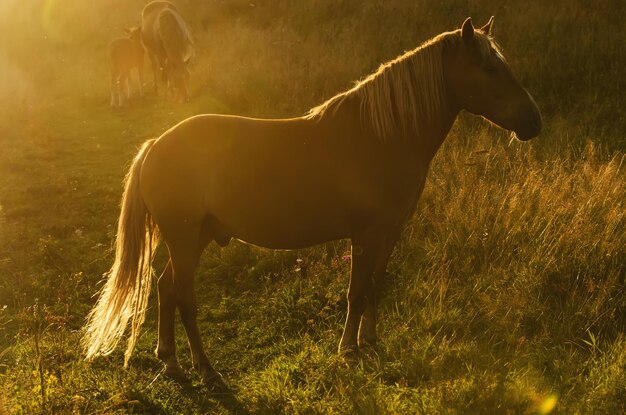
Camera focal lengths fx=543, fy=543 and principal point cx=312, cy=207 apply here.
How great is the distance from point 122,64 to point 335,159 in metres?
10.9

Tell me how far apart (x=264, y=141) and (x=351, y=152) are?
0.66m

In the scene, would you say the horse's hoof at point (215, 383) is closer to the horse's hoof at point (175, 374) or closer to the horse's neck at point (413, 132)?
the horse's hoof at point (175, 374)

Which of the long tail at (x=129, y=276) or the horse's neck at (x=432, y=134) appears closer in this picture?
the horse's neck at (x=432, y=134)

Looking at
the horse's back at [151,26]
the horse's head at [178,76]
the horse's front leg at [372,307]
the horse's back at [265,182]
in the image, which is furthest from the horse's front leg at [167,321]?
the horse's back at [151,26]

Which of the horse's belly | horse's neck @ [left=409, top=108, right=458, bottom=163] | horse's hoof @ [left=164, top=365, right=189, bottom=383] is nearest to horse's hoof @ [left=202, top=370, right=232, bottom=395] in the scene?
horse's hoof @ [left=164, top=365, right=189, bottom=383]

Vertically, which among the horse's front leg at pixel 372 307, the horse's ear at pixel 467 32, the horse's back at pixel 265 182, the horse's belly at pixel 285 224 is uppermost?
the horse's ear at pixel 467 32

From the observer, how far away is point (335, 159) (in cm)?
407

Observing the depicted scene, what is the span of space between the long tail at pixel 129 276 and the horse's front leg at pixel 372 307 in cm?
182

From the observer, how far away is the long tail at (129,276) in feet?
14.2

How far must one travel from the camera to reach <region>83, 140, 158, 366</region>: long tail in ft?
14.2

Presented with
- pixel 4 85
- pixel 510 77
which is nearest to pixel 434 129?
pixel 510 77

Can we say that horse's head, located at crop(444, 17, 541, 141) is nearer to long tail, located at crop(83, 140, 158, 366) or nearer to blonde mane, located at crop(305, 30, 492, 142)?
blonde mane, located at crop(305, 30, 492, 142)

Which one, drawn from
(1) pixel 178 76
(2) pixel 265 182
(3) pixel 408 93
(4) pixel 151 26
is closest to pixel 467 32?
(3) pixel 408 93

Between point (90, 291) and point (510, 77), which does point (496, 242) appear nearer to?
point (510, 77)
